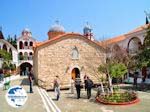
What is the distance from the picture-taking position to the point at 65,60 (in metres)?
30.2

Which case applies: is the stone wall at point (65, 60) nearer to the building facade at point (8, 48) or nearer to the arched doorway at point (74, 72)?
the arched doorway at point (74, 72)

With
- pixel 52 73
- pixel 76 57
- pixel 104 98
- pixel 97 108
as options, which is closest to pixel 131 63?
pixel 76 57

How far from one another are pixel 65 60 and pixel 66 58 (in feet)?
0.82

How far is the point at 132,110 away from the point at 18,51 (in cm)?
5700

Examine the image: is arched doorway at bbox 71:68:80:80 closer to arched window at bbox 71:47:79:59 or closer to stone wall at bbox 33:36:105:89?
stone wall at bbox 33:36:105:89

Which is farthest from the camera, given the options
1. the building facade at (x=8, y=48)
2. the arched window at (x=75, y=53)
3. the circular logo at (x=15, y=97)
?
the building facade at (x=8, y=48)

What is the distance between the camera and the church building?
29.1m

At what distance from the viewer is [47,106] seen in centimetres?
1603

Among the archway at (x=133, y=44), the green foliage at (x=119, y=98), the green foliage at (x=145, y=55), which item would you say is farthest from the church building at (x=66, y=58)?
the green foliage at (x=119, y=98)

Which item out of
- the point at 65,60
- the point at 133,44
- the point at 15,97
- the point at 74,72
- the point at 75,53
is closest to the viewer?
the point at 15,97

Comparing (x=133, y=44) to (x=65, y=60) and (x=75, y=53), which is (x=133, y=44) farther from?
(x=65, y=60)

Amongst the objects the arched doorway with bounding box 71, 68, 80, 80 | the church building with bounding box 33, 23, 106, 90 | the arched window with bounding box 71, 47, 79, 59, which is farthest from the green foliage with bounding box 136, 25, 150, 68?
the arched doorway with bounding box 71, 68, 80, 80

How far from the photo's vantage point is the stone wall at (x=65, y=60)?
95.5ft

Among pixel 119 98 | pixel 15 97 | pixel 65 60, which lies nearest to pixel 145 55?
pixel 65 60
